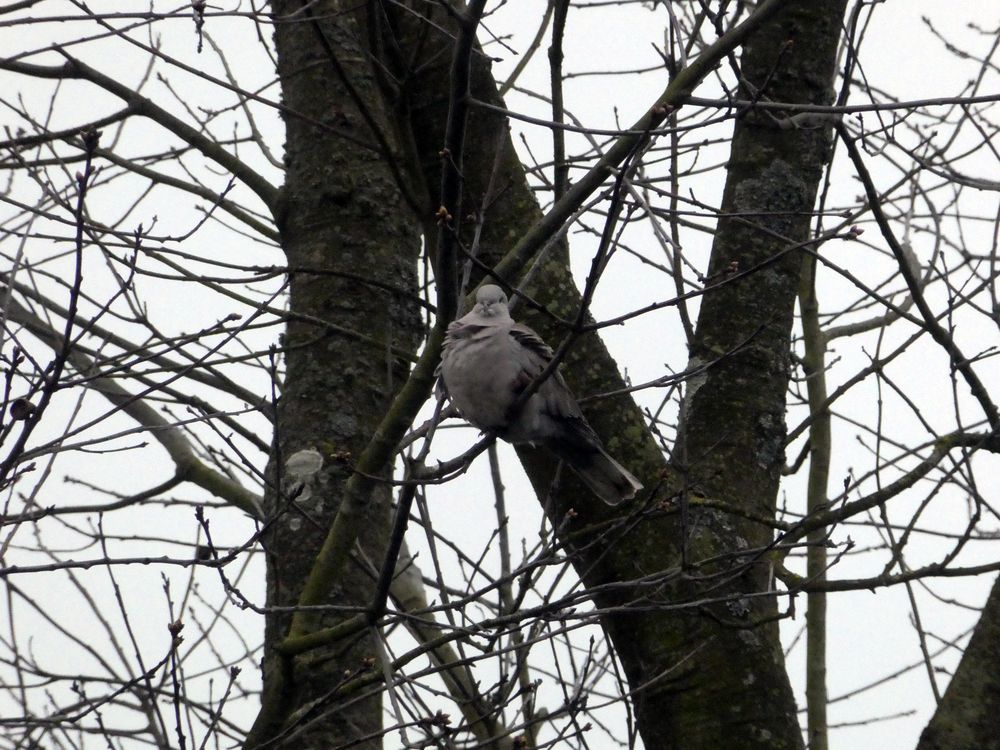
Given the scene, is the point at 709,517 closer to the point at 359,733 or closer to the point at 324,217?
the point at 359,733

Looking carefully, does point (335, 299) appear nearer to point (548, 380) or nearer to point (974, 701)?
point (548, 380)

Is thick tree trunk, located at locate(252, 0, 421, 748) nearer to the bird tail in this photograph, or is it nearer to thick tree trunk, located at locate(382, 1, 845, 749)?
thick tree trunk, located at locate(382, 1, 845, 749)

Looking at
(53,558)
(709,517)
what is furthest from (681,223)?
(53,558)

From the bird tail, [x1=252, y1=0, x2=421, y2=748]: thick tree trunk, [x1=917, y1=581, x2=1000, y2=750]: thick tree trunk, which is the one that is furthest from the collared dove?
[x1=917, y1=581, x2=1000, y2=750]: thick tree trunk

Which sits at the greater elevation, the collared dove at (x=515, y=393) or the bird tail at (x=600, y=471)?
the collared dove at (x=515, y=393)

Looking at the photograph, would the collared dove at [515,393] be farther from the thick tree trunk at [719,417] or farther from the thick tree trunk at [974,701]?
the thick tree trunk at [974,701]

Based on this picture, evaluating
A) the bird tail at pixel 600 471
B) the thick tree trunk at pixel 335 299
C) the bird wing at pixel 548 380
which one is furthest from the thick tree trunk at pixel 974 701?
the thick tree trunk at pixel 335 299

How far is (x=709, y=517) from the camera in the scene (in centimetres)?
326

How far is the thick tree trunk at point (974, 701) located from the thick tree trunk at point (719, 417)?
0.44 m

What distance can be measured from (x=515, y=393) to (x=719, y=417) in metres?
0.63

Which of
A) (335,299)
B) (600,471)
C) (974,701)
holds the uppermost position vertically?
(335,299)

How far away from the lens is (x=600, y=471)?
3361 millimetres

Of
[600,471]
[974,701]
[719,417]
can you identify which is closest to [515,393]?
[600,471]

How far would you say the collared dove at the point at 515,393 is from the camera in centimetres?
333
